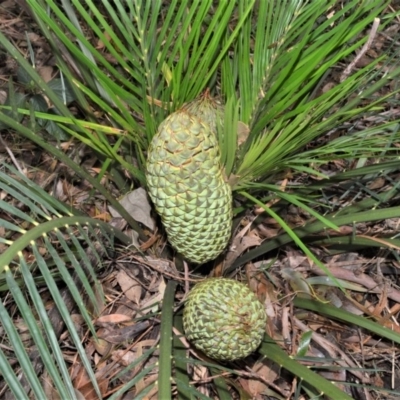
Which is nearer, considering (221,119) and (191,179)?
(191,179)

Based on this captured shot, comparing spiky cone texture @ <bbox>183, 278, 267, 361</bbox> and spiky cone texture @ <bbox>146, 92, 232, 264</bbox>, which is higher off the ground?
spiky cone texture @ <bbox>146, 92, 232, 264</bbox>

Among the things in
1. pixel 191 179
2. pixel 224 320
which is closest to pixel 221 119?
pixel 191 179

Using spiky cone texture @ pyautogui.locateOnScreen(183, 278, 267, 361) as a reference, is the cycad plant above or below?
above

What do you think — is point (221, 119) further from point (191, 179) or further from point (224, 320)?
point (224, 320)

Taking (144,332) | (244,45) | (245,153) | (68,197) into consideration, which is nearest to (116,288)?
(144,332)

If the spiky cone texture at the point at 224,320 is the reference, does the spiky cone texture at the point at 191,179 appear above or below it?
above
